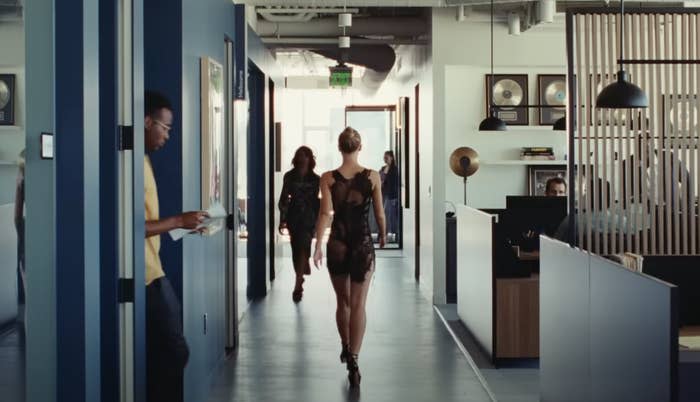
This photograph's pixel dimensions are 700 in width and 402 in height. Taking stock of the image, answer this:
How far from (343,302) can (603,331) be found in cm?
265

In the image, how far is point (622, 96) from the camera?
4781 mm

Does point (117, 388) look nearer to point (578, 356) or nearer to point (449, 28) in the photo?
point (578, 356)

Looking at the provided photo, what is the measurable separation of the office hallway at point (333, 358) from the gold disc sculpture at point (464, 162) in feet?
4.78

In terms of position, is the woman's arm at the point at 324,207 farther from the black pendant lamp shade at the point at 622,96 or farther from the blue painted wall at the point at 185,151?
the black pendant lamp shade at the point at 622,96

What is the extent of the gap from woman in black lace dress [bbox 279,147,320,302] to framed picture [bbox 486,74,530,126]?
8.08 ft

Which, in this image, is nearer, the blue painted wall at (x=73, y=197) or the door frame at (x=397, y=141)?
the blue painted wall at (x=73, y=197)

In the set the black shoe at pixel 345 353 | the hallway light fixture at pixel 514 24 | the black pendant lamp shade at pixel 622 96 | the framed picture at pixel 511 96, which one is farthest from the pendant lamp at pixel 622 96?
the framed picture at pixel 511 96

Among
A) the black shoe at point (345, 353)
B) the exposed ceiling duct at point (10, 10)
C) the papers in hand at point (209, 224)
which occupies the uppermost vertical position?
the exposed ceiling duct at point (10, 10)

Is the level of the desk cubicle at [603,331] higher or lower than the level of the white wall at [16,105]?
lower

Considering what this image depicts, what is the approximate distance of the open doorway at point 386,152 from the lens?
15.5 m

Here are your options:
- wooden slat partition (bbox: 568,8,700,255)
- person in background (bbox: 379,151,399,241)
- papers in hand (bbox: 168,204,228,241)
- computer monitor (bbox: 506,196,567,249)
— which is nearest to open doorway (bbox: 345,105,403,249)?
person in background (bbox: 379,151,399,241)

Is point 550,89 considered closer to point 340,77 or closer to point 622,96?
point 340,77

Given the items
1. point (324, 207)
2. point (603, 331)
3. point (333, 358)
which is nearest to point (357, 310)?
point (324, 207)

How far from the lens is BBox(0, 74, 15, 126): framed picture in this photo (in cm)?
283
